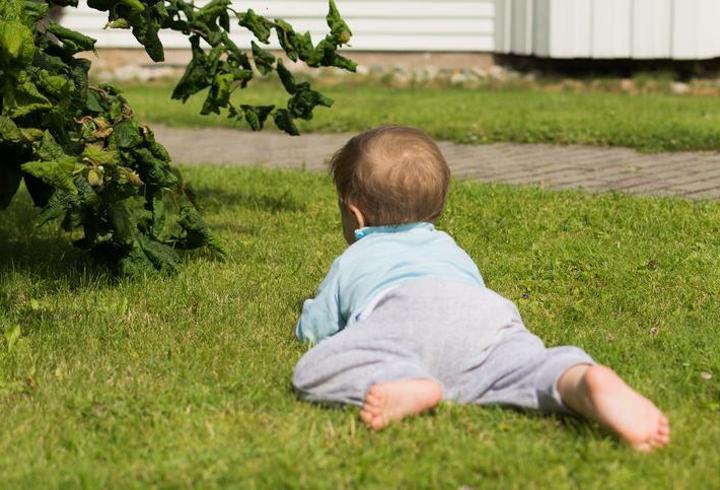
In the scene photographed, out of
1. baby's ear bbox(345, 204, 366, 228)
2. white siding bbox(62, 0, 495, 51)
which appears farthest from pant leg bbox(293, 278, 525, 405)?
white siding bbox(62, 0, 495, 51)

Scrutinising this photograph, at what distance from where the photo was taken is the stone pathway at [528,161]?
7.25 m

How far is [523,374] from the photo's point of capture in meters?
3.39

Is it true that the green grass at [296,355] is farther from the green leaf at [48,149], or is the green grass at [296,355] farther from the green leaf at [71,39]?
the green leaf at [71,39]

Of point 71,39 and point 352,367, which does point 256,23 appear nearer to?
point 71,39

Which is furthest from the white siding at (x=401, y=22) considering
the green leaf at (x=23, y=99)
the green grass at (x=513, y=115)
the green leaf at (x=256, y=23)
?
the green leaf at (x=23, y=99)

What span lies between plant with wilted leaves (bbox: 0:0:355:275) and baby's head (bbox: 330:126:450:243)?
796mm

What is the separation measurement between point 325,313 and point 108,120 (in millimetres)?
1349

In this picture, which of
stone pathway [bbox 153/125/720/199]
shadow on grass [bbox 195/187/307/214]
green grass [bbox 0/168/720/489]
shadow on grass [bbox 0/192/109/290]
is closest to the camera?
green grass [bbox 0/168/720/489]

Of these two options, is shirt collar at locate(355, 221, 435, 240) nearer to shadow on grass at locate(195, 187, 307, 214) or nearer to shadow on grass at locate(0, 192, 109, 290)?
shadow on grass at locate(0, 192, 109, 290)

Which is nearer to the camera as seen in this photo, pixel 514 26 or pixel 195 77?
pixel 195 77

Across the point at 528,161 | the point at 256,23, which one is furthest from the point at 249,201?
the point at 528,161

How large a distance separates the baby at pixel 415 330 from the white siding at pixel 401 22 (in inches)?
387

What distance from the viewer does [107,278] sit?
16.6 ft

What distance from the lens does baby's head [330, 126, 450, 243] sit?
3.91 m
